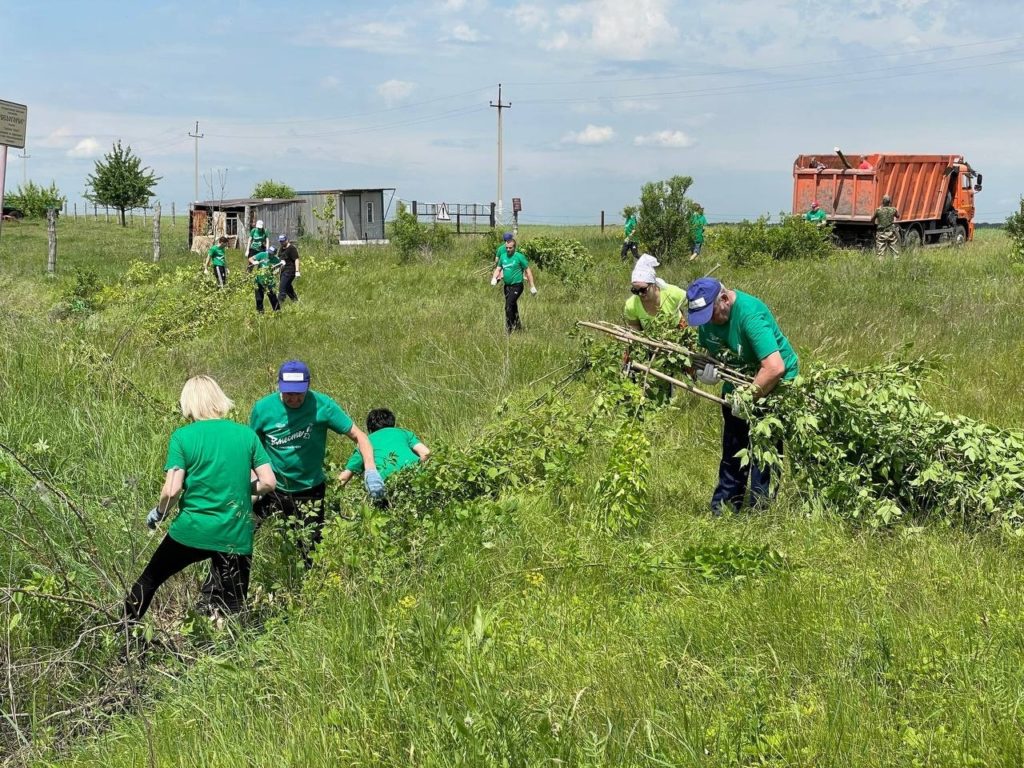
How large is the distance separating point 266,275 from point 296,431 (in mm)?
10342

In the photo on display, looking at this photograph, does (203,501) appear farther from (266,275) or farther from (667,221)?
(667,221)

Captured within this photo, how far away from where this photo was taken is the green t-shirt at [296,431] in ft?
17.9

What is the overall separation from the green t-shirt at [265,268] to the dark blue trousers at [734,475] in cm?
1060

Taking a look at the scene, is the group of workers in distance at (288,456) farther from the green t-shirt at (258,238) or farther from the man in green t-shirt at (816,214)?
the man in green t-shirt at (816,214)

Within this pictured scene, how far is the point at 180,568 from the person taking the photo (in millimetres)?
4777

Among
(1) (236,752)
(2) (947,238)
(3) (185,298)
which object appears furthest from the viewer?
(2) (947,238)

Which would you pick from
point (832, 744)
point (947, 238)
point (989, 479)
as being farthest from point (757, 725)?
point (947, 238)

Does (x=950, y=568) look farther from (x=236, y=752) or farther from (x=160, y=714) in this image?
(x=160, y=714)

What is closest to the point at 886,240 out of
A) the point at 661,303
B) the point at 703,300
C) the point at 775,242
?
the point at 775,242

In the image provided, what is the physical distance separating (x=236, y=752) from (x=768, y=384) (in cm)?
345

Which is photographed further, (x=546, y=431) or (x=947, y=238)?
(x=947, y=238)

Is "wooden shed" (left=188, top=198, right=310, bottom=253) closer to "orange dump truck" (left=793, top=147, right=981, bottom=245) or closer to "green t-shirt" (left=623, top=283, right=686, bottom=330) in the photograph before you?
"orange dump truck" (left=793, top=147, right=981, bottom=245)

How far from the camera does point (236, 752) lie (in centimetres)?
347

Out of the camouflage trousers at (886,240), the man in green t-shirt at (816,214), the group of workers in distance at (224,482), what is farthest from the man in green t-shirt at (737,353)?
the man in green t-shirt at (816,214)
